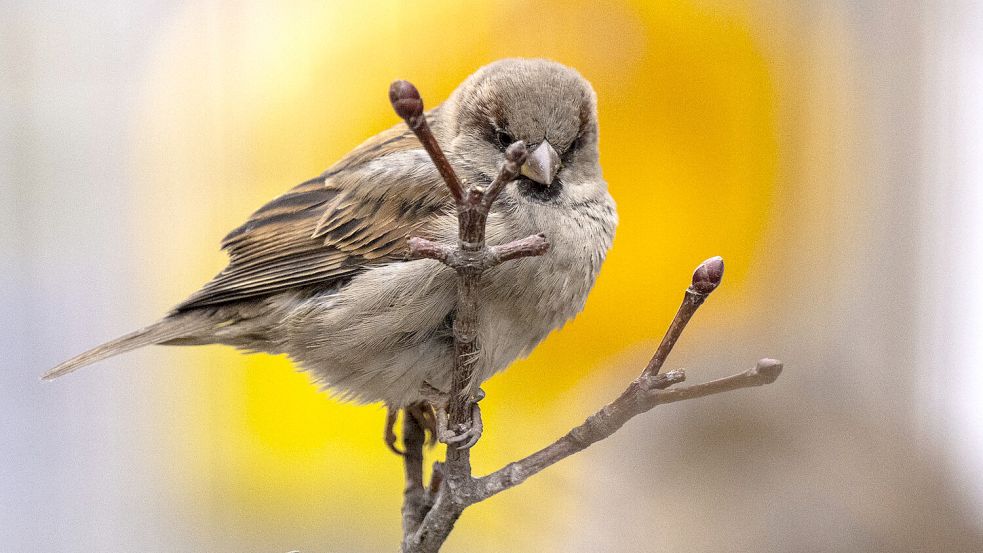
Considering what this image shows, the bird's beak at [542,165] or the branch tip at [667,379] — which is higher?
the bird's beak at [542,165]

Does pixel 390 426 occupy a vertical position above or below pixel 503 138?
below

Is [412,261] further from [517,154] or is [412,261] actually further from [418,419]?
[517,154]

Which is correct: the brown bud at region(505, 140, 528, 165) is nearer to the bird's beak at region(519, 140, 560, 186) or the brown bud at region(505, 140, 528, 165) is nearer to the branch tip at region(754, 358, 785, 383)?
the branch tip at region(754, 358, 785, 383)

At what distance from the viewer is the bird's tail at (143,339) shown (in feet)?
5.05

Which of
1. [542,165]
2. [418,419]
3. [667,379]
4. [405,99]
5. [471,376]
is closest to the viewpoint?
[405,99]

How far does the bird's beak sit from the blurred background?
85 cm

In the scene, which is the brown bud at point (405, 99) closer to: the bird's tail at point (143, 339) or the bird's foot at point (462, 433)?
the bird's foot at point (462, 433)

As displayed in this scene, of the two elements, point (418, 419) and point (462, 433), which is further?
point (418, 419)

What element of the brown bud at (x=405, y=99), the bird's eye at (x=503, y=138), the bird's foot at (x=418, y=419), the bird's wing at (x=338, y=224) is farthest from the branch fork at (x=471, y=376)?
the bird's eye at (x=503, y=138)

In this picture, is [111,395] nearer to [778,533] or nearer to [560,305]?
[560,305]

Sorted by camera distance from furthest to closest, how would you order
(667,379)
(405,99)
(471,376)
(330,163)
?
(330,163) → (471,376) → (667,379) → (405,99)

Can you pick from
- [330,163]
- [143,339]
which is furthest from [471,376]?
[330,163]

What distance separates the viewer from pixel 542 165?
1392 mm

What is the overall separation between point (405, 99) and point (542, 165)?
671 millimetres
